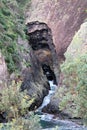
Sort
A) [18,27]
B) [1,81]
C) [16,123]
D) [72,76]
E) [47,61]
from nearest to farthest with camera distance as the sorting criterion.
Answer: [16,123] → [72,76] → [1,81] → [18,27] → [47,61]

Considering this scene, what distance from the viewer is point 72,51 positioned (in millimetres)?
27250

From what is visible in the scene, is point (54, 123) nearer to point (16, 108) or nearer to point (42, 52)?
point (16, 108)

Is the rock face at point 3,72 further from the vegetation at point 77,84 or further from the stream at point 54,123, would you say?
the vegetation at point 77,84

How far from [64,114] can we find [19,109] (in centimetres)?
1278

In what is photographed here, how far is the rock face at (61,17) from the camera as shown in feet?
112

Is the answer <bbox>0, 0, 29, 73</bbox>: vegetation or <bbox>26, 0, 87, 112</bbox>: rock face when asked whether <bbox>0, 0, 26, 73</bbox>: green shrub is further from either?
<bbox>26, 0, 87, 112</bbox>: rock face

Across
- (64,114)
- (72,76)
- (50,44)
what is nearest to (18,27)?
(50,44)

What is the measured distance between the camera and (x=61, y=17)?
117ft

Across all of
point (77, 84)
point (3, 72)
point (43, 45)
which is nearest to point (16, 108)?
point (77, 84)

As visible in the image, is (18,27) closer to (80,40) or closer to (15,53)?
(15,53)

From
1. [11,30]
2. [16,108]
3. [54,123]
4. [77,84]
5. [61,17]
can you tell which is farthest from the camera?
[61,17]

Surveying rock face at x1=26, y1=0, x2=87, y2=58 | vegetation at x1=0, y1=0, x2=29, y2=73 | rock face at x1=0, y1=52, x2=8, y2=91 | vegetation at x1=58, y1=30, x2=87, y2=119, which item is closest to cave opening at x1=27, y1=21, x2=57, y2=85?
rock face at x1=26, y1=0, x2=87, y2=58

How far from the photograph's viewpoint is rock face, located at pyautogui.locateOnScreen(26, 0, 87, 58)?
34219mm

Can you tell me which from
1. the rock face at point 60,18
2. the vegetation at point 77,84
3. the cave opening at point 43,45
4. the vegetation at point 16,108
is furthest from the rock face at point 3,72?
the vegetation at point 16,108
